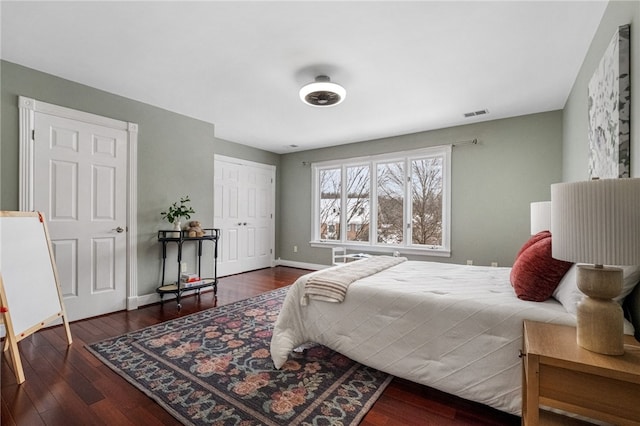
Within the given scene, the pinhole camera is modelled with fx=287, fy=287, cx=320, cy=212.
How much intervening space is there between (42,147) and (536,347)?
405 centimetres

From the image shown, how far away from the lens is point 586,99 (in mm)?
2402

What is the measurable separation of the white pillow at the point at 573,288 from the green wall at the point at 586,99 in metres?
0.48

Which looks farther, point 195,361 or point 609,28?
point 195,361

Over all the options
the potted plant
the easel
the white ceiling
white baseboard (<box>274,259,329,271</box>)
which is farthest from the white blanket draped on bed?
white baseboard (<box>274,259,329,271</box>)

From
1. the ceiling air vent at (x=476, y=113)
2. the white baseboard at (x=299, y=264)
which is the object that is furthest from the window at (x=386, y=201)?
the ceiling air vent at (x=476, y=113)

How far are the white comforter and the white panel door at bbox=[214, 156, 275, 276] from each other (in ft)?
10.8

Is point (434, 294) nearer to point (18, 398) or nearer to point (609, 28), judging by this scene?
point (609, 28)

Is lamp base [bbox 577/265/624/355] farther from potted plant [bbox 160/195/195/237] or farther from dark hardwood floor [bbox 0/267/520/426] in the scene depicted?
potted plant [bbox 160/195/195/237]

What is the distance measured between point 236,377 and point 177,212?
2.41 m

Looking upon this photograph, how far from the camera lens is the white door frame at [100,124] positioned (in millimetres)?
2635

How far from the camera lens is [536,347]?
1144 millimetres

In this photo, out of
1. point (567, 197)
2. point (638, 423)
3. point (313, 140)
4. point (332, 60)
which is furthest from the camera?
point (313, 140)

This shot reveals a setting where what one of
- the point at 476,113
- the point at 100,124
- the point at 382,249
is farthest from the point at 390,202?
the point at 100,124

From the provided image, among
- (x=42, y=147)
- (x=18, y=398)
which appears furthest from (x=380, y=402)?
(x=42, y=147)
